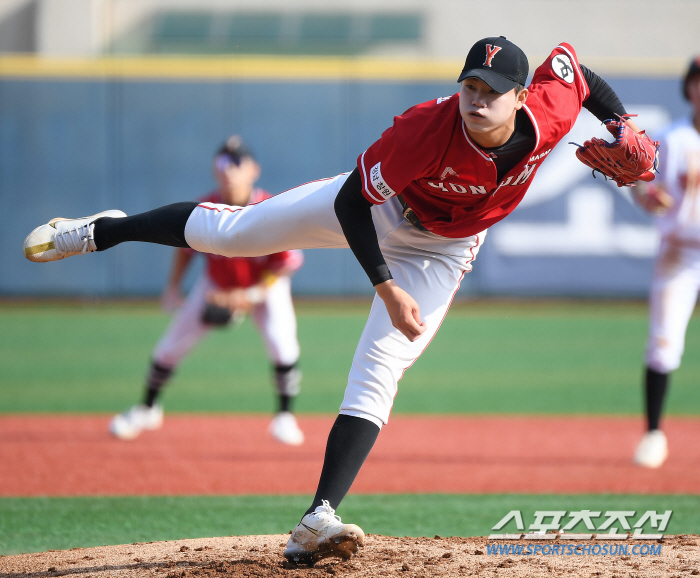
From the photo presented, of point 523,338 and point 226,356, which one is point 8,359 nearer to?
point 226,356

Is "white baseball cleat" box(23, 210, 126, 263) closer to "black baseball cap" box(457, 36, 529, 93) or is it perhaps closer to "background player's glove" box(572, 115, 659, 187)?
"black baseball cap" box(457, 36, 529, 93)

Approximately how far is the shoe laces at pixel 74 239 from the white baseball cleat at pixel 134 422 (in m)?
2.68

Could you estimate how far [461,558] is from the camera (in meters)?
2.84

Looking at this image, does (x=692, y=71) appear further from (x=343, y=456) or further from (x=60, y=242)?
(x=60, y=242)

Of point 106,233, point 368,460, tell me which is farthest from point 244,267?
point 106,233

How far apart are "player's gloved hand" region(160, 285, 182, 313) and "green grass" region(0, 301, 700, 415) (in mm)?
1242

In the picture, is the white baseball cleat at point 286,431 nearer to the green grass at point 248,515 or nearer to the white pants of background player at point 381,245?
the green grass at point 248,515

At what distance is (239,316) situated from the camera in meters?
5.76

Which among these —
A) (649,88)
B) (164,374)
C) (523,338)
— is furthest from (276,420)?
(649,88)

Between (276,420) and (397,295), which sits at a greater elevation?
(276,420)

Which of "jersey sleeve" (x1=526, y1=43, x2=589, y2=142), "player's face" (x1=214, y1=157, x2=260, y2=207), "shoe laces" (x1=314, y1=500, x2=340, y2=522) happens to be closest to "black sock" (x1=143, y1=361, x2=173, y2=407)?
"player's face" (x1=214, y1=157, x2=260, y2=207)

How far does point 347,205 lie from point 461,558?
1.26 meters

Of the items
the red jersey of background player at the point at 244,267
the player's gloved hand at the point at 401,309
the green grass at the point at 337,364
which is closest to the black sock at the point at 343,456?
the player's gloved hand at the point at 401,309

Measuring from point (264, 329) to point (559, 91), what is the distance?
3303 millimetres
